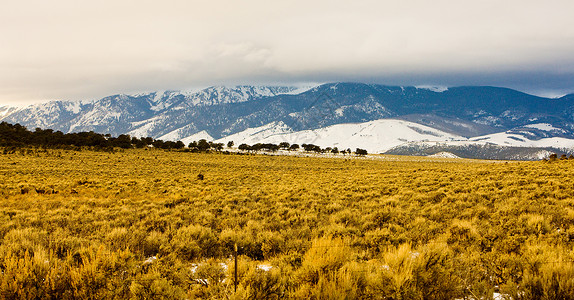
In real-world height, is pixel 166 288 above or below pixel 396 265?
below

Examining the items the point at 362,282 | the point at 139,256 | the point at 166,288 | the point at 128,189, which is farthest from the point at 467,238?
the point at 128,189

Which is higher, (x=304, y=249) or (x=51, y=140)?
(x=51, y=140)

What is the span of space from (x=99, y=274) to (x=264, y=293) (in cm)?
285

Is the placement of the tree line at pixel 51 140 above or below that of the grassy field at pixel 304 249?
above

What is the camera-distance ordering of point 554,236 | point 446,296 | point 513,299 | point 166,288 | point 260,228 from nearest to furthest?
point 513,299
point 446,296
point 166,288
point 554,236
point 260,228

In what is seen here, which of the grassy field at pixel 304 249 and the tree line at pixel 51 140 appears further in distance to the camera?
the tree line at pixel 51 140

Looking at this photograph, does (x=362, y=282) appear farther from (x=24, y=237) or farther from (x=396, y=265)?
(x=24, y=237)

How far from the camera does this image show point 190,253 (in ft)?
23.1

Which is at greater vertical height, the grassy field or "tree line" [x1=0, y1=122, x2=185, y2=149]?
"tree line" [x1=0, y1=122, x2=185, y2=149]

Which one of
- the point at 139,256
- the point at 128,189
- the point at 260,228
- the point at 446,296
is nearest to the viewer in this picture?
the point at 446,296

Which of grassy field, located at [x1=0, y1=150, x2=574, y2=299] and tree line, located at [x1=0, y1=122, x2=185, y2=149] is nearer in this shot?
grassy field, located at [x1=0, y1=150, x2=574, y2=299]

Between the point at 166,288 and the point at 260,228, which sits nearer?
the point at 166,288

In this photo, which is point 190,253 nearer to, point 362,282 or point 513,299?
point 362,282

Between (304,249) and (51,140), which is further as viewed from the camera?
(51,140)
